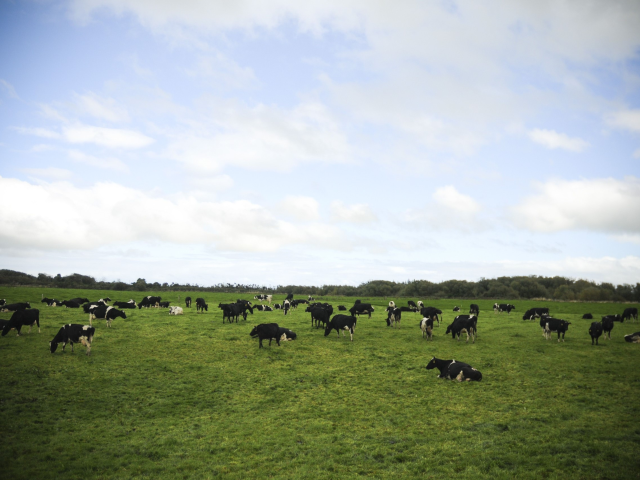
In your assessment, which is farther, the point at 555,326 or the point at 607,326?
the point at 607,326

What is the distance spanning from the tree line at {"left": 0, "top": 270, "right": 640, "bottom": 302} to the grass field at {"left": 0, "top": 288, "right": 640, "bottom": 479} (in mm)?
79507

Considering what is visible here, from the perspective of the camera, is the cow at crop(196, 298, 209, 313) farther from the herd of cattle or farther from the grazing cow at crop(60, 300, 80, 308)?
the grazing cow at crop(60, 300, 80, 308)

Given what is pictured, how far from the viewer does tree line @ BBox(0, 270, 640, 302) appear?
3514 inches

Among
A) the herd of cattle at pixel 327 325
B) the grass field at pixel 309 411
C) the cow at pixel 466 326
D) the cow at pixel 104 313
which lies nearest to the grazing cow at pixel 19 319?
the herd of cattle at pixel 327 325

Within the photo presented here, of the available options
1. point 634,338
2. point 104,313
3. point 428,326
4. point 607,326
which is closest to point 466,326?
point 428,326

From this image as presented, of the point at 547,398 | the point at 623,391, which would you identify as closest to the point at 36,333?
the point at 547,398

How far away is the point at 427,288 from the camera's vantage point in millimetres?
112188

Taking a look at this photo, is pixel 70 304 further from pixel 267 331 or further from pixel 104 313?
pixel 267 331

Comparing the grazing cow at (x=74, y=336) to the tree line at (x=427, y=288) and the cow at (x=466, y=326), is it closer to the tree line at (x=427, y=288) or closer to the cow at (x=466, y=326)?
the cow at (x=466, y=326)

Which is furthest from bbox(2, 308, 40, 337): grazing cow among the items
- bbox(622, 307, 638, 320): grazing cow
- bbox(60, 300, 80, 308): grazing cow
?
bbox(622, 307, 638, 320): grazing cow

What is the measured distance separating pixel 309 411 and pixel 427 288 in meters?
105

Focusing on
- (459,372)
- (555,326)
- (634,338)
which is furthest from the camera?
(555,326)

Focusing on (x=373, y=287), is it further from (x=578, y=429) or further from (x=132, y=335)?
(x=578, y=429)

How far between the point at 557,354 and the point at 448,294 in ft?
283
